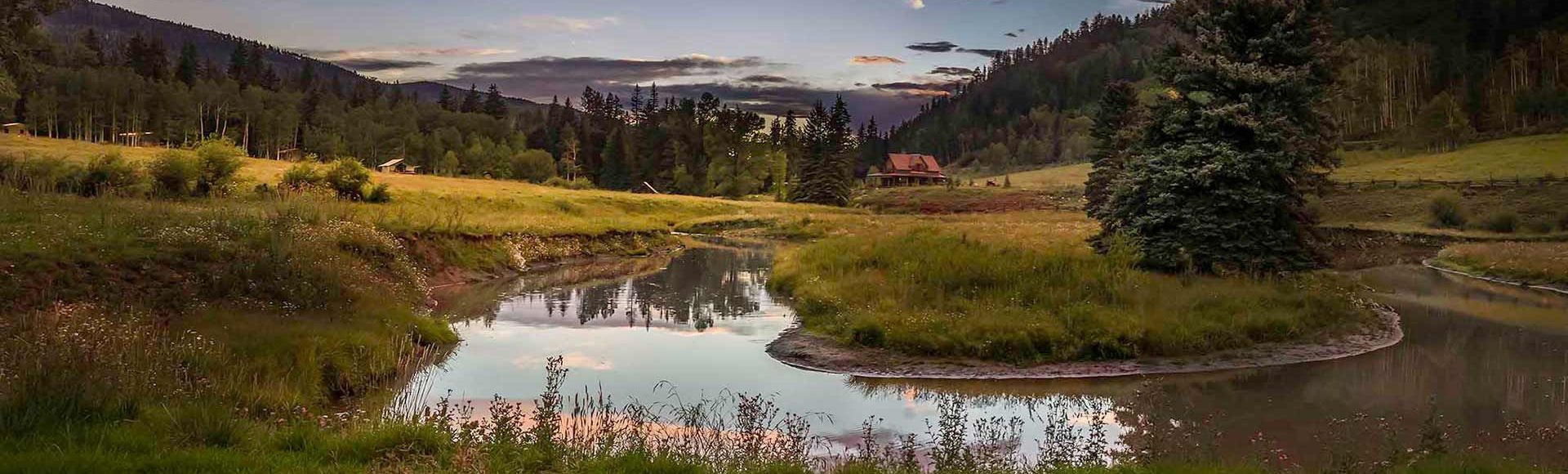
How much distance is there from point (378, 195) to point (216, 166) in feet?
22.1

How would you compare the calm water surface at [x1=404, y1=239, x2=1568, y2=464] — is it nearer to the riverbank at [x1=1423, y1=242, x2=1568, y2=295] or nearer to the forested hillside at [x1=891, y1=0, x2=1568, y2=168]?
the riverbank at [x1=1423, y1=242, x2=1568, y2=295]

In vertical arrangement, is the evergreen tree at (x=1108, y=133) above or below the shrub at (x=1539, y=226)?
above

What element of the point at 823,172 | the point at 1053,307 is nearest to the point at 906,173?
the point at 823,172

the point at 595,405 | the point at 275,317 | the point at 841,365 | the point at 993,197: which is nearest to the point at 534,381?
the point at 595,405

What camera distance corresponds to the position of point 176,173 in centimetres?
3266

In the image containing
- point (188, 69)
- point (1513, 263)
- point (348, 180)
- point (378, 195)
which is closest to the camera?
point (1513, 263)

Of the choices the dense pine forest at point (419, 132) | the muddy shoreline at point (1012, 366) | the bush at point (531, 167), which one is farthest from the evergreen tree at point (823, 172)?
the muddy shoreline at point (1012, 366)

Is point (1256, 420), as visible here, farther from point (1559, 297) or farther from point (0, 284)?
point (1559, 297)

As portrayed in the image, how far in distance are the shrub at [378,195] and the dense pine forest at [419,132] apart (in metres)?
52.6

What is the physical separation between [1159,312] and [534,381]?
1289cm

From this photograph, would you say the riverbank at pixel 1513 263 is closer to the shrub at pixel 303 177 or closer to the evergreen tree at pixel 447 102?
the shrub at pixel 303 177

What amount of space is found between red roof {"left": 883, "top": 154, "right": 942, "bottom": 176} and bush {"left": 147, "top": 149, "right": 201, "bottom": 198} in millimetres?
98356

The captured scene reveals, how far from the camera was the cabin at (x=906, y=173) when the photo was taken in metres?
124

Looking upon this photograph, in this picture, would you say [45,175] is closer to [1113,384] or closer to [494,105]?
[1113,384]
